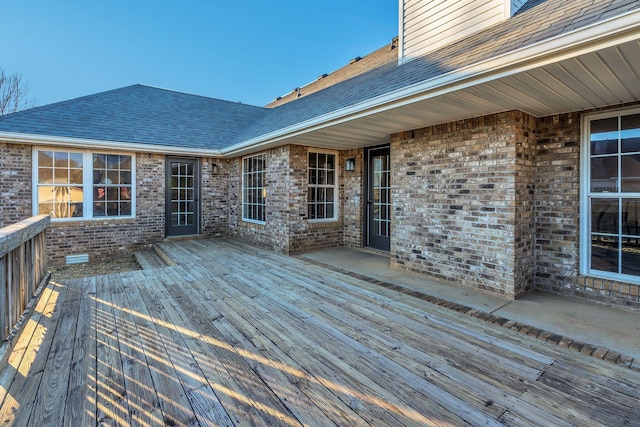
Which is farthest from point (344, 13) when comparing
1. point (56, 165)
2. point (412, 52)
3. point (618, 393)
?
point (618, 393)

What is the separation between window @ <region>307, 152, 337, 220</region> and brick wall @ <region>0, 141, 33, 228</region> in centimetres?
586

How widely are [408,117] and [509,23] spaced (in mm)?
1503

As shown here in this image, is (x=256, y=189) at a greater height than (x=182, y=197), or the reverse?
(x=256, y=189)

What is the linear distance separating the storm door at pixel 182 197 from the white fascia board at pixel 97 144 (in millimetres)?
452

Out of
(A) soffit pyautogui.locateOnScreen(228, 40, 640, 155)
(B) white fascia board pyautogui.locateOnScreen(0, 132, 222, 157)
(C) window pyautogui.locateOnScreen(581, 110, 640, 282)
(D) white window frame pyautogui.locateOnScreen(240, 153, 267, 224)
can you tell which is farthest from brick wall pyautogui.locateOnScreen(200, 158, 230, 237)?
(C) window pyautogui.locateOnScreen(581, 110, 640, 282)

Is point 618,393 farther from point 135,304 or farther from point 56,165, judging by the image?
point 56,165

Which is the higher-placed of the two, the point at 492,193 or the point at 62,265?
the point at 492,193

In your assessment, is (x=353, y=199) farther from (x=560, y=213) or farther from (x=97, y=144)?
(x=97, y=144)

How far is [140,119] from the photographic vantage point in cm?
812

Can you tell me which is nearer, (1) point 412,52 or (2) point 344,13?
(1) point 412,52

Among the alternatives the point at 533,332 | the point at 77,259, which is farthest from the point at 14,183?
the point at 533,332

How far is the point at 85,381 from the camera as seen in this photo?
6.70 feet

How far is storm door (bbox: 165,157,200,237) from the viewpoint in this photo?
789 cm

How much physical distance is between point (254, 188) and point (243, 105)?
555 cm
